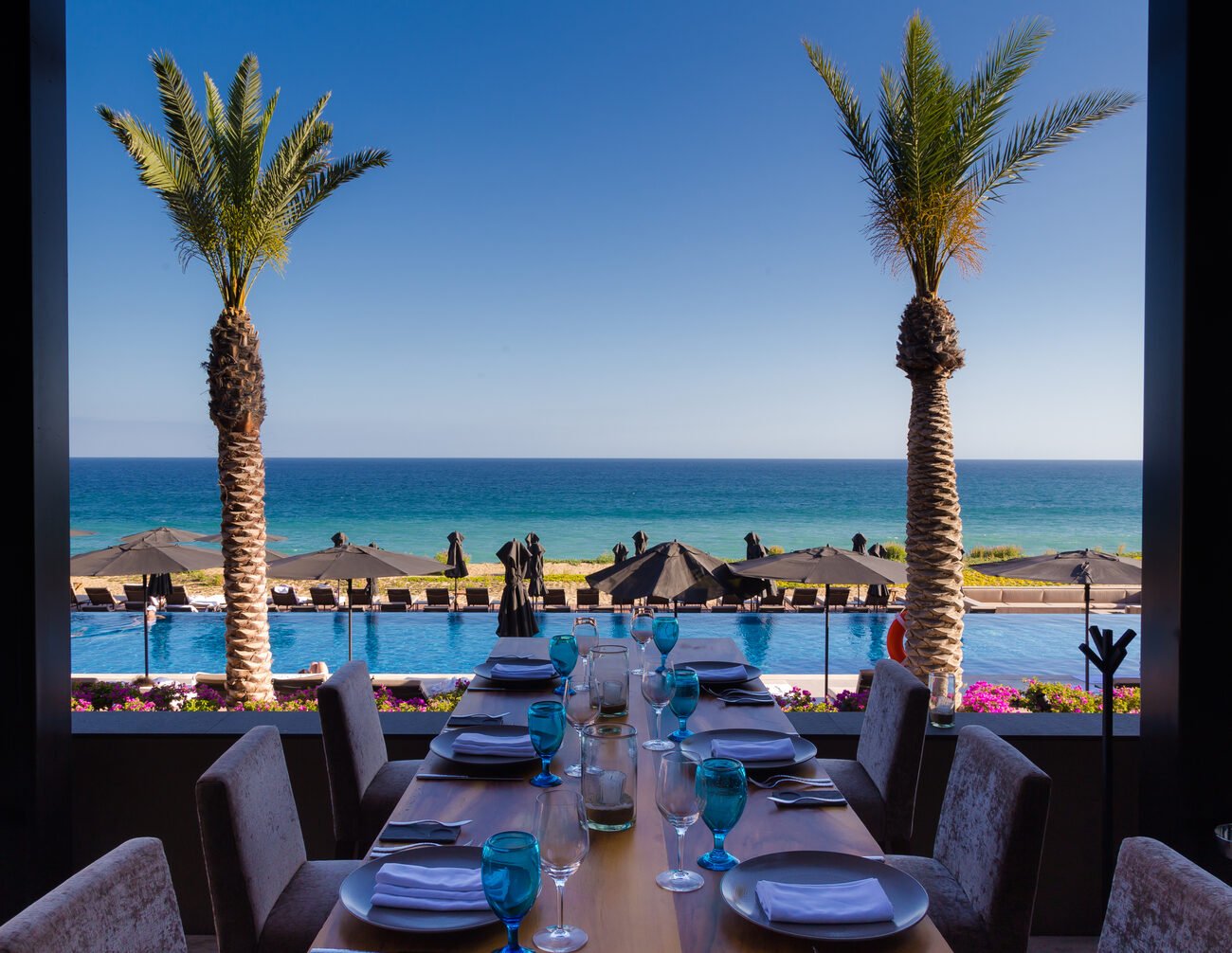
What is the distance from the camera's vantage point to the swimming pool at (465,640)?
1220cm

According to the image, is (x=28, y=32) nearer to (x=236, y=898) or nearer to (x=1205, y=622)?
(x=236, y=898)

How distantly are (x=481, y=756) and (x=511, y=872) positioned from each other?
3.49 ft

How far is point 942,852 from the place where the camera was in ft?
7.61

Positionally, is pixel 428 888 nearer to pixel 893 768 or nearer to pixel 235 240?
pixel 893 768

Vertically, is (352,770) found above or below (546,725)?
below

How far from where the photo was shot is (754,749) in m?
2.17

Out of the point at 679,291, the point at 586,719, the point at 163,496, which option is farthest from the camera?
the point at 163,496

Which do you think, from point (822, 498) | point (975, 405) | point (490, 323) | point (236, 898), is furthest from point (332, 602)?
point (975, 405)

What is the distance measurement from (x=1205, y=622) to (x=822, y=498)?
52.0 meters

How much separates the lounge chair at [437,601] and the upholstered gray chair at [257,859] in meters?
13.2

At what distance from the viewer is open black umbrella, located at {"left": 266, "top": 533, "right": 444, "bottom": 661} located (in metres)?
7.21

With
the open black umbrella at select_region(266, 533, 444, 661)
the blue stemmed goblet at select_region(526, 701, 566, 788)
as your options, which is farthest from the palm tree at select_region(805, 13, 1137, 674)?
the blue stemmed goblet at select_region(526, 701, 566, 788)

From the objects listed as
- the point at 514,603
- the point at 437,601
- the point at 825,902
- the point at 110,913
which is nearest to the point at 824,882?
the point at 825,902

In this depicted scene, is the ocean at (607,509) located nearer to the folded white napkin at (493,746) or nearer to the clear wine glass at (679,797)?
the folded white napkin at (493,746)
